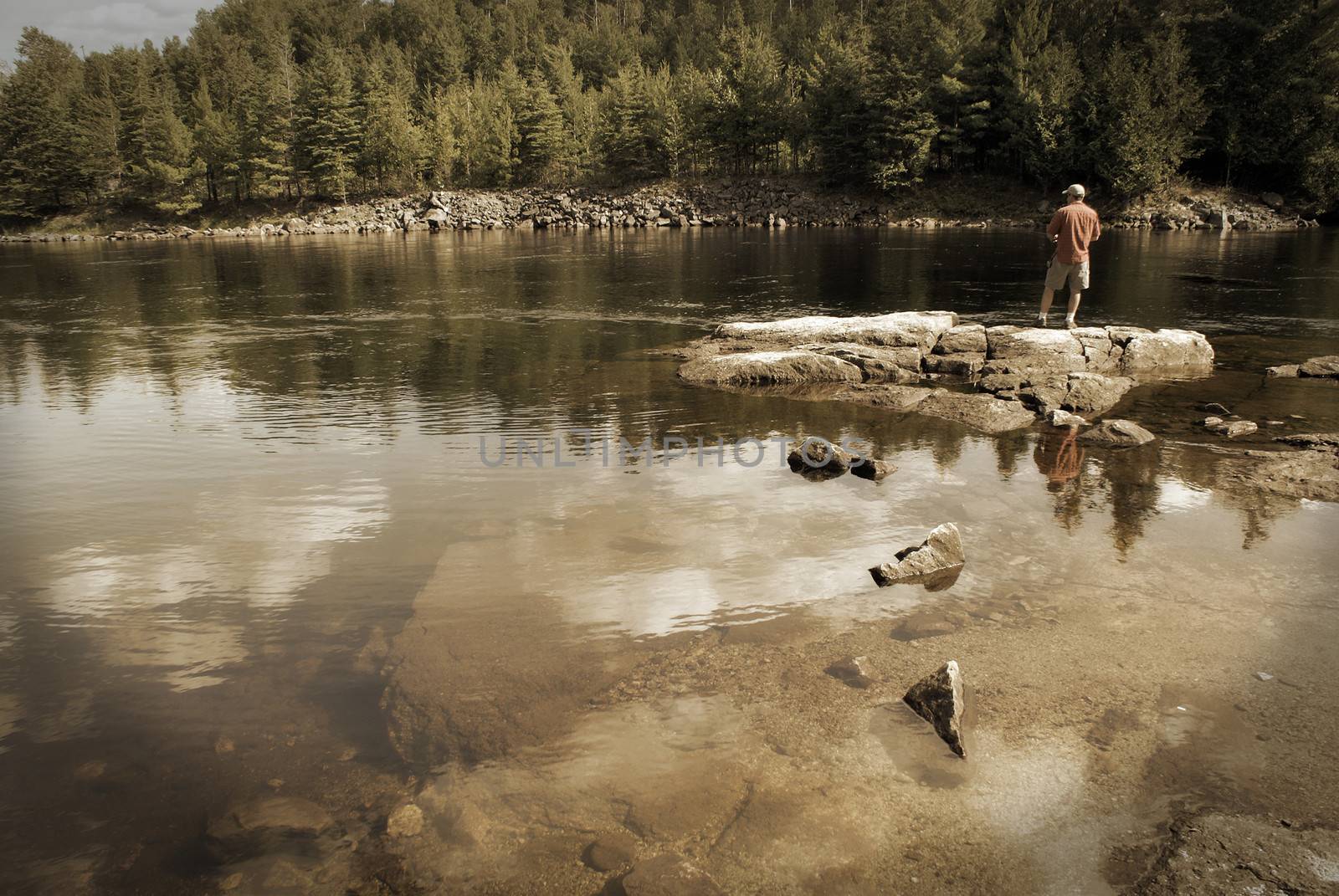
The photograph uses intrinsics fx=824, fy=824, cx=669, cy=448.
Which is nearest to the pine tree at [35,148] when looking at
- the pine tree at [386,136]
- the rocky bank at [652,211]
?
the rocky bank at [652,211]

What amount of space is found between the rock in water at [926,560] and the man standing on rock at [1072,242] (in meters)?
10.8

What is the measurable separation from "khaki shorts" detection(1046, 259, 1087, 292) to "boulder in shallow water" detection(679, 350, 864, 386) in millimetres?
5514

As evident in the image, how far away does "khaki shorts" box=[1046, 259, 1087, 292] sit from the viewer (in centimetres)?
1659

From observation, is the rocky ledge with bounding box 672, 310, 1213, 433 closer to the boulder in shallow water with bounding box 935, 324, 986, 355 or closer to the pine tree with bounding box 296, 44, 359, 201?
the boulder in shallow water with bounding box 935, 324, 986, 355

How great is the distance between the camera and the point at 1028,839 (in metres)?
4.10

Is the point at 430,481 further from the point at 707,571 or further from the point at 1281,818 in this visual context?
the point at 1281,818

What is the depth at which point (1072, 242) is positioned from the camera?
53.0 ft

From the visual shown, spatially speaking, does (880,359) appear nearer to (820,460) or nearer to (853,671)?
(820,460)

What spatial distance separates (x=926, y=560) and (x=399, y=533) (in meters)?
4.86

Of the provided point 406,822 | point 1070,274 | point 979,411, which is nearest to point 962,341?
point 1070,274

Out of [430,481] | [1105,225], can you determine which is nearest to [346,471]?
[430,481]

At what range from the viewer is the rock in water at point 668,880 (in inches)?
151

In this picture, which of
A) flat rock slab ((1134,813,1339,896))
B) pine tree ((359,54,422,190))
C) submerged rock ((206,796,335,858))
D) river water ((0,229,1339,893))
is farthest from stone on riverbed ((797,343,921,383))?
pine tree ((359,54,422,190))

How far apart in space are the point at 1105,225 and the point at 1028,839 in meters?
63.8
